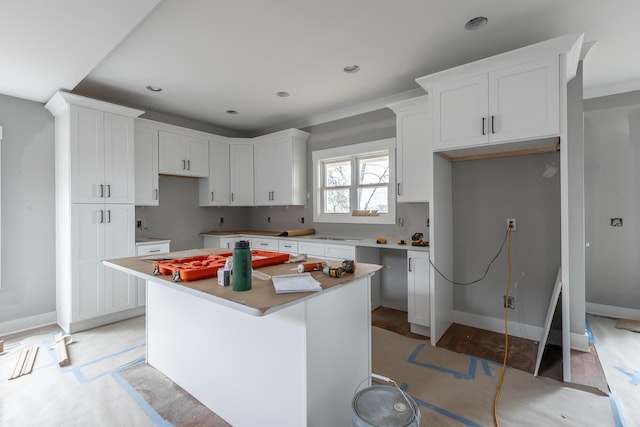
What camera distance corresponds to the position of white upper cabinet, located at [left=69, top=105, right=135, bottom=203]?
3146mm

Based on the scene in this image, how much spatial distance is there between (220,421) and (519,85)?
3.20 m

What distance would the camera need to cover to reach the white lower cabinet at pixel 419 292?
3039 millimetres

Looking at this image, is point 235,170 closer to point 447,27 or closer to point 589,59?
point 447,27

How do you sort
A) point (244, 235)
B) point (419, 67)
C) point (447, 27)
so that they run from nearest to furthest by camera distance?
1. point (447, 27)
2. point (419, 67)
3. point (244, 235)

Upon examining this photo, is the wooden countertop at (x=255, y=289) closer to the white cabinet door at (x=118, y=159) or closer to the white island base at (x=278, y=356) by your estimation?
the white island base at (x=278, y=356)

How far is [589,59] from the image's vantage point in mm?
2781

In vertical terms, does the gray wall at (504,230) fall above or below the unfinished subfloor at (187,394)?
above

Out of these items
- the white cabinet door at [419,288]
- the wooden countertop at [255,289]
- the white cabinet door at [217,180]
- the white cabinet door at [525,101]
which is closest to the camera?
the wooden countertop at [255,289]

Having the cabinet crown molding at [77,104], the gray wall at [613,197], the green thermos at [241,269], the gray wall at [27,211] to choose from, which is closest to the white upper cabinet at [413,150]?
the gray wall at [613,197]

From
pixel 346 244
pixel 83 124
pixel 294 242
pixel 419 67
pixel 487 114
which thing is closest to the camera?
pixel 487 114

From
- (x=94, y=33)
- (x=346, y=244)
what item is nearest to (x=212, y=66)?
(x=94, y=33)

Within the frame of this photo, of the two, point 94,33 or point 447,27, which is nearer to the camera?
point 94,33

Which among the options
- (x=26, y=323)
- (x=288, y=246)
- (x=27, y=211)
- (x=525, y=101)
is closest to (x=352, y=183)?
(x=288, y=246)

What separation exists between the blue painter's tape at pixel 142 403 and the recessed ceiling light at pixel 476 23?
11.3 feet
